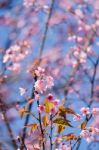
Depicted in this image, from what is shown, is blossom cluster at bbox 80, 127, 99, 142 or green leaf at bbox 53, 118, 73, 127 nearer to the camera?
green leaf at bbox 53, 118, 73, 127

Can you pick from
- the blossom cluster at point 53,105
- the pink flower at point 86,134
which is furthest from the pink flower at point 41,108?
the pink flower at point 86,134

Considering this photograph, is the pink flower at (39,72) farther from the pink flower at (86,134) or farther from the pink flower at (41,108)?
the pink flower at (86,134)

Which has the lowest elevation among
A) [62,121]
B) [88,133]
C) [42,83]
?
[88,133]

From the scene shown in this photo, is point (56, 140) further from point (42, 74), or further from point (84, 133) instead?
point (42, 74)

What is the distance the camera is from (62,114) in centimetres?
300

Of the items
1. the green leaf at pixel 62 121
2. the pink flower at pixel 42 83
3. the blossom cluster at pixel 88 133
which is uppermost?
the pink flower at pixel 42 83

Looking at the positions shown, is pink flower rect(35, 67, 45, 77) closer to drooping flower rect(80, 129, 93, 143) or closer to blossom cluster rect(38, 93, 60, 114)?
blossom cluster rect(38, 93, 60, 114)

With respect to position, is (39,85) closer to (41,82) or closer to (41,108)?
(41,82)

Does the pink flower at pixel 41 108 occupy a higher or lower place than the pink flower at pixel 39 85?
lower

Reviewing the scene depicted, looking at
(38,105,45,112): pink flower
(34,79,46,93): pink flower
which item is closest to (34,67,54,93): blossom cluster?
(34,79,46,93): pink flower

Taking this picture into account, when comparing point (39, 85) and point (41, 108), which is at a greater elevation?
point (39, 85)

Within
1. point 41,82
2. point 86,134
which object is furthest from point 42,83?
point 86,134

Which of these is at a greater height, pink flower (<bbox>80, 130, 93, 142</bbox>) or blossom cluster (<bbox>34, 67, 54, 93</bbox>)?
blossom cluster (<bbox>34, 67, 54, 93</bbox>)

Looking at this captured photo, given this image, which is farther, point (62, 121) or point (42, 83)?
point (42, 83)
